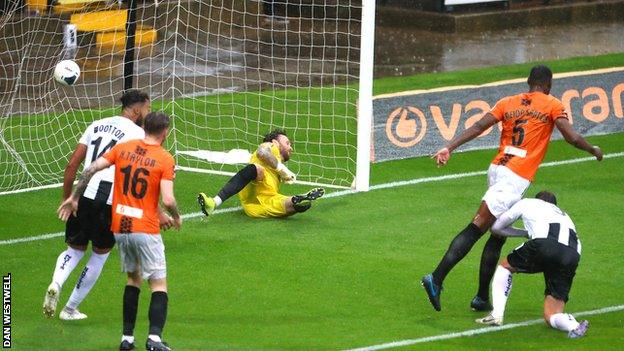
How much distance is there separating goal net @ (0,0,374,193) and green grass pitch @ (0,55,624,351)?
0.98 m

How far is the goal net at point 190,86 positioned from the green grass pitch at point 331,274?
3.23ft

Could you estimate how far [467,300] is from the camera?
12445mm

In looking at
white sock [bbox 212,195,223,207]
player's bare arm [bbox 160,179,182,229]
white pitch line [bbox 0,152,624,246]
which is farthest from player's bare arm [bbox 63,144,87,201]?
white sock [bbox 212,195,223,207]

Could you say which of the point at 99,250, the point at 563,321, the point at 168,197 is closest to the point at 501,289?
the point at 563,321

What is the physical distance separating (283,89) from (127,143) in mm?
11377

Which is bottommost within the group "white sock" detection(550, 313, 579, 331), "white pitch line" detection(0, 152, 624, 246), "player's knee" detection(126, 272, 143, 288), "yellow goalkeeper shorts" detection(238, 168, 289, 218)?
"white pitch line" detection(0, 152, 624, 246)

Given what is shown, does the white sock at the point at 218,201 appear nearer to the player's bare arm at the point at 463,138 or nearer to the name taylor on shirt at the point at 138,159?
the player's bare arm at the point at 463,138

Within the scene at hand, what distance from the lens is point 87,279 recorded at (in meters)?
11.5

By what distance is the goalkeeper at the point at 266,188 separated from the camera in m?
15.0

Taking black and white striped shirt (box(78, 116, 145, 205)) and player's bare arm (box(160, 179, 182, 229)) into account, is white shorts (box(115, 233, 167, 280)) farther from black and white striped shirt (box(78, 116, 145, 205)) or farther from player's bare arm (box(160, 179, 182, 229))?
black and white striped shirt (box(78, 116, 145, 205))

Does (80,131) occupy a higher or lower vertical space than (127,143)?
lower

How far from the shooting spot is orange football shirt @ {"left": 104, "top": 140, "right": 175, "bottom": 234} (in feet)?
34.6

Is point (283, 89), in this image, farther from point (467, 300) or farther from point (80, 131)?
point (467, 300)

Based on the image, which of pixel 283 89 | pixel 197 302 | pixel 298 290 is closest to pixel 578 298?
pixel 298 290
